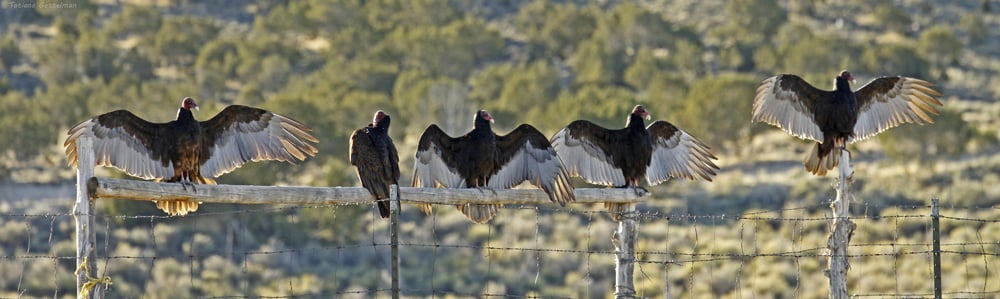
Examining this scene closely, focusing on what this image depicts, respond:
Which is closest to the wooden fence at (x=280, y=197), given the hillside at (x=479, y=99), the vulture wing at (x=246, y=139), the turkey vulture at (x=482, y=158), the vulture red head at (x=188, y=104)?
the turkey vulture at (x=482, y=158)

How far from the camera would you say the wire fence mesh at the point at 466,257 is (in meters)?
21.5

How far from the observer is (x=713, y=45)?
54812mm

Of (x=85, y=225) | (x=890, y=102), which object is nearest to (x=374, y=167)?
(x=85, y=225)

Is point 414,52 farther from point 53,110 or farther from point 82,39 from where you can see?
point 53,110

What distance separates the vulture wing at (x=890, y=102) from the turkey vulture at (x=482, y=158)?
2.81m

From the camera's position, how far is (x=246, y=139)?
9.20 m

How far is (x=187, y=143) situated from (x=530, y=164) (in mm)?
2201

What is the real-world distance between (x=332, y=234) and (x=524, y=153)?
741 inches

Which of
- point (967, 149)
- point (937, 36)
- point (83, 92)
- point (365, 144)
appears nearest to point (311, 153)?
point (365, 144)

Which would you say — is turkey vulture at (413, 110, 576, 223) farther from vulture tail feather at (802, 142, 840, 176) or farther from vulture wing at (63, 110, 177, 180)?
vulture tail feather at (802, 142, 840, 176)

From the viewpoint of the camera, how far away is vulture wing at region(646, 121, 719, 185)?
10.4 metres

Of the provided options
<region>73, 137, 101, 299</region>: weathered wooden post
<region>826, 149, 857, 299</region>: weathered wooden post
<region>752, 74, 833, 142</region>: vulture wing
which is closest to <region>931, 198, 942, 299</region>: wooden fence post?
<region>826, 149, 857, 299</region>: weathered wooden post

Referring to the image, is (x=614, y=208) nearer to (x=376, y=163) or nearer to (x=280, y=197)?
(x=376, y=163)

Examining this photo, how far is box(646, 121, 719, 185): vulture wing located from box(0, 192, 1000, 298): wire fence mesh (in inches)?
322
